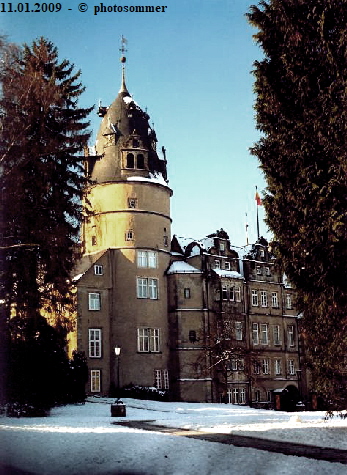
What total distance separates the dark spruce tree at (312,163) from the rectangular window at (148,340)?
81.5 ft

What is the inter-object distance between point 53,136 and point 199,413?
632 inches

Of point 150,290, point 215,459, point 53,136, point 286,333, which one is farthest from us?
point 286,333

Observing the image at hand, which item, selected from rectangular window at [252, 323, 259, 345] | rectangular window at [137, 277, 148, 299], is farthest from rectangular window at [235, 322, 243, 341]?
rectangular window at [137, 277, 148, 299]

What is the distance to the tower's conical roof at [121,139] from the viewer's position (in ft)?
139

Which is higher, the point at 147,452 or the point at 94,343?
the point at 94,343

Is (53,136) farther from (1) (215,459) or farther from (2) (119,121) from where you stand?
(2) (119,121)

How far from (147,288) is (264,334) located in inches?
489

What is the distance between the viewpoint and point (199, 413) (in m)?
30.5

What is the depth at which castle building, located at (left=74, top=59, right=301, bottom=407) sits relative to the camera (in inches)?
1570

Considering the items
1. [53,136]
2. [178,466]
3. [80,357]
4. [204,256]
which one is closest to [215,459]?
[178,466]

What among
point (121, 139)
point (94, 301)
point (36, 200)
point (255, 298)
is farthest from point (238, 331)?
point (36, 200)

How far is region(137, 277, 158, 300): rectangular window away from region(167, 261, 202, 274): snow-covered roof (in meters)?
Result: 1.65

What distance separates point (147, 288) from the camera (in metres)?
41.7

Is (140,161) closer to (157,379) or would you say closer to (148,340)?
(148,340)
